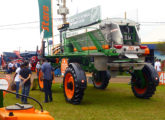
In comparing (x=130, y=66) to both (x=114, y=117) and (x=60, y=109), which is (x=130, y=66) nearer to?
(x=114, y=117)

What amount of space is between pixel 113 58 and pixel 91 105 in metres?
1.93

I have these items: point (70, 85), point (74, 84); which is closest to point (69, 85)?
point (70, 85)

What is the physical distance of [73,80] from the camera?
795 centimetres

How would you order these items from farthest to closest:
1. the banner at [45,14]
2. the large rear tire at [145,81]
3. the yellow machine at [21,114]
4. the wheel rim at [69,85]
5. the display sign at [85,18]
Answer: the banner at [45,14]
the large rear tire at [145,81]
the display sign at [85,18]
the wheel rim at [69,85]
the yellow machine at [21,114]

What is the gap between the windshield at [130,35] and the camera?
8.10 meters

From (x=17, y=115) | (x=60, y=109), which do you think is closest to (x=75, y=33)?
(x=60, y=109)

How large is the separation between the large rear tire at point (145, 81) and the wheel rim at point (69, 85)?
283 cm

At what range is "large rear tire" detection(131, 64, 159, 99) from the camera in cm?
860

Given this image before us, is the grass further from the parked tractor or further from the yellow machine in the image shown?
the yellow machine

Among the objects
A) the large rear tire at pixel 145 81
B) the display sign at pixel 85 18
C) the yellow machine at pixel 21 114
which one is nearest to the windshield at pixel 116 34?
the display sign at pixel 85 18

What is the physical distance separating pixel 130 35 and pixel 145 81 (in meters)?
2.17

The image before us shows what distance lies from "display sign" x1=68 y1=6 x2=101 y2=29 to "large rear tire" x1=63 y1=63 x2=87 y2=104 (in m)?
1.96

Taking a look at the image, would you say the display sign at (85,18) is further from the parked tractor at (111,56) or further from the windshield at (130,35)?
the windshield at (130,35)

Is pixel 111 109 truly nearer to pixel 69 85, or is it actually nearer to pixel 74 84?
pixel 74 84
